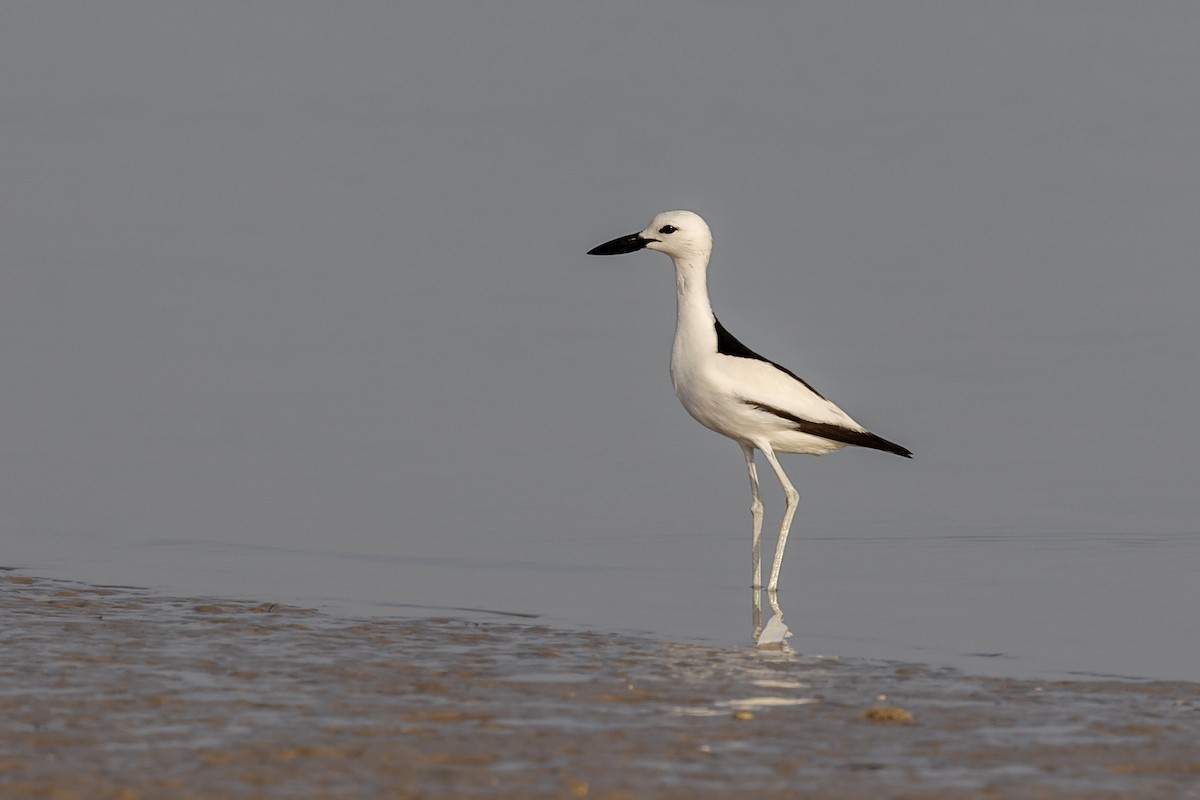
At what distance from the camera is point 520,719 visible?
8172mm

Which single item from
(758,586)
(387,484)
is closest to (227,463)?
(387,484)

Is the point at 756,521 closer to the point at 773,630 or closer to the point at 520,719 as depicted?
the point at 773,630

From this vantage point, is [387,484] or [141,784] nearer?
[141,784]

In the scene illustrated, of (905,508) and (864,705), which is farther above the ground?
(905,508)

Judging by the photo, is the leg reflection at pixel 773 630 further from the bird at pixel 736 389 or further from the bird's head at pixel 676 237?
the bird's head at pixel 676 237

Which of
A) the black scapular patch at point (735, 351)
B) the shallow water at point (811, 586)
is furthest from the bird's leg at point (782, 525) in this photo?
the black scapular patch at point (735, 351)

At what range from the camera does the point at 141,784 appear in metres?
6.95

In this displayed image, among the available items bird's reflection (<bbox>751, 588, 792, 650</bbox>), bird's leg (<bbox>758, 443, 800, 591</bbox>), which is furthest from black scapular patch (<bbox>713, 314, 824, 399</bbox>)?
bird's reflection (<bbox>751, 588, 792, 650</bbox>)

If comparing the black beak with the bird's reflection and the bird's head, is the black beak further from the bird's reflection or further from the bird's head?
the bird's reflection

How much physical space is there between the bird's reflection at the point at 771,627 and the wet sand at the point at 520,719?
37cm

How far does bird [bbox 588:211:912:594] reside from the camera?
12805 millimetres

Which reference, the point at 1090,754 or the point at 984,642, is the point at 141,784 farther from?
the point at 984,642

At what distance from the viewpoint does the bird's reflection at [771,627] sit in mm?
10641

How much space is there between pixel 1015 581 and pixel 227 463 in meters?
6.47
